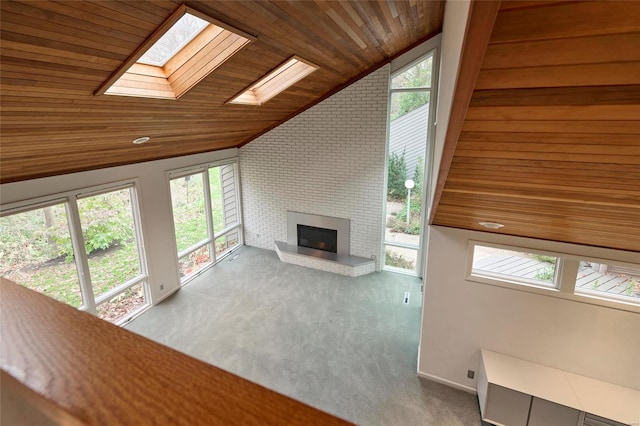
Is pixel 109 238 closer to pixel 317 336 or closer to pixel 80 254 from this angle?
pixel 80 254

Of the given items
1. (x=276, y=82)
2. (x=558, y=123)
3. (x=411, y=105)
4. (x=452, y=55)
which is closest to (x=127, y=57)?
(x=452, y=55)

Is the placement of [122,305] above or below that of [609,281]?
below

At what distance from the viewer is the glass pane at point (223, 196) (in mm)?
7031

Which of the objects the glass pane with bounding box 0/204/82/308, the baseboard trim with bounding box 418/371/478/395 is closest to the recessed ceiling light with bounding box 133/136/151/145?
the glass pane with bounding box 0/204/82/308

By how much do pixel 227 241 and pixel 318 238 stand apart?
7.23 feet

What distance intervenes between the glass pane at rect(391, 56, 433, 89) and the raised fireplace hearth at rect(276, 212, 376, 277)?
280cm

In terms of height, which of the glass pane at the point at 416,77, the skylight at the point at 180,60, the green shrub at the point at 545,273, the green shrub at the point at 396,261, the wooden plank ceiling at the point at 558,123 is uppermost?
the glass pane at the point at 416,77

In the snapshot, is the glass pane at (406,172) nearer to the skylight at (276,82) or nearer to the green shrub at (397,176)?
the green shrub at (397,176)

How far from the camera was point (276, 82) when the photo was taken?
15.2ft

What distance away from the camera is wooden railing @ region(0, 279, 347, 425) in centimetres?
39

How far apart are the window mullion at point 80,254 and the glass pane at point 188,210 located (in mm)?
1613

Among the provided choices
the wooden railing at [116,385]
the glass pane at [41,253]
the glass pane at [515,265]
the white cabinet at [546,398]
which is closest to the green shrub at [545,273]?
the glass pane at [515,265]

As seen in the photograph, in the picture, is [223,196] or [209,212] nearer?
[209,212]

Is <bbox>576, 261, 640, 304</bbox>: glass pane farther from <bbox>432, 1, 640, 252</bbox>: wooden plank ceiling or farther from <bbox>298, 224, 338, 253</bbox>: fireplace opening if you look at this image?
<bbox>298, 224, 338, 253</bbox>: fireplace opening
